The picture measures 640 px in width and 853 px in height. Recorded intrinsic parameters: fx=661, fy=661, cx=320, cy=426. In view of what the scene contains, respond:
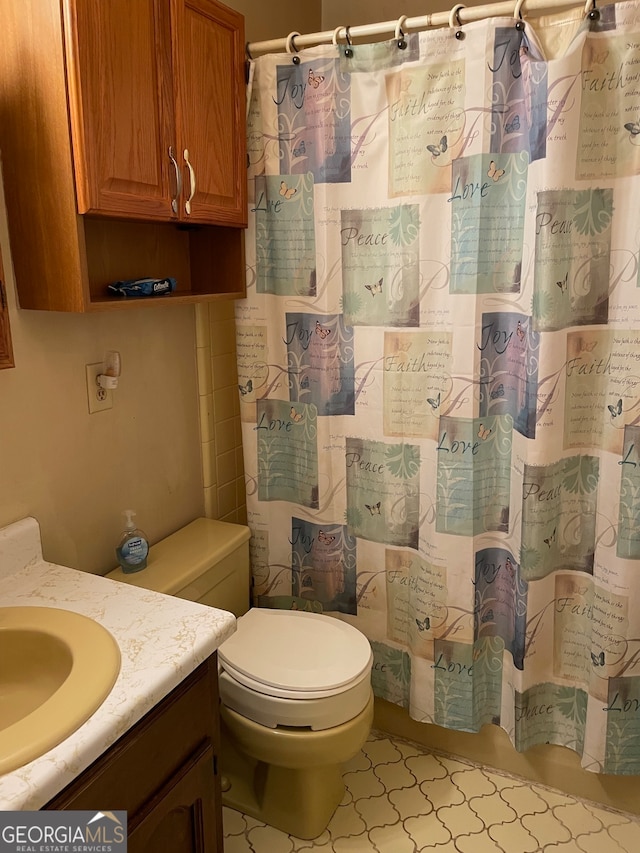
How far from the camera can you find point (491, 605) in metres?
1.79

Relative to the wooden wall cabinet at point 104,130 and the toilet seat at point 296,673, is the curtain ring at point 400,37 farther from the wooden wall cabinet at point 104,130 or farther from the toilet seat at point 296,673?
the toilet seat at point 296,673

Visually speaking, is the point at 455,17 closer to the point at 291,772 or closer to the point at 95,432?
the point at 95,432

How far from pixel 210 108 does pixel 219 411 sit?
2.76ft


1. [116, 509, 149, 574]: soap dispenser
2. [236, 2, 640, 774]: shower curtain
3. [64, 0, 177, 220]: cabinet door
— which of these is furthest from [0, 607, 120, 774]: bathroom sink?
[236, 2, 640, 774]: shower curtain

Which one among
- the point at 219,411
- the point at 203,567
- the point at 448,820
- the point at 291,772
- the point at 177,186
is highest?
the point at 177,186

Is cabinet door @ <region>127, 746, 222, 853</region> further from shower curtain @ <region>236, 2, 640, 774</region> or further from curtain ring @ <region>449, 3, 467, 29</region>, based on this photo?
curtain ring @ <region>449, 3, 467, 29</region>

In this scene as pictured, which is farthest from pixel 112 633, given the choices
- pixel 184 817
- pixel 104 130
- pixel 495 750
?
pixel 495 750

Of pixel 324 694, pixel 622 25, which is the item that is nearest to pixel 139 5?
pixel 622 25

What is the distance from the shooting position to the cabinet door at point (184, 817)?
3.58 feet

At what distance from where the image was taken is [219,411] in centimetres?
201

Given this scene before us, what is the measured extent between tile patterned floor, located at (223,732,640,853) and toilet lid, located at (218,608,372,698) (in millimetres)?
477

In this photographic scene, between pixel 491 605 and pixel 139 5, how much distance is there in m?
1.62

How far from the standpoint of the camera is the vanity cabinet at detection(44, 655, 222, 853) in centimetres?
98

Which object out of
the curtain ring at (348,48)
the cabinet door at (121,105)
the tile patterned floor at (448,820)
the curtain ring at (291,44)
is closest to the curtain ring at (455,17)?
the curtain ring at (348,48)
